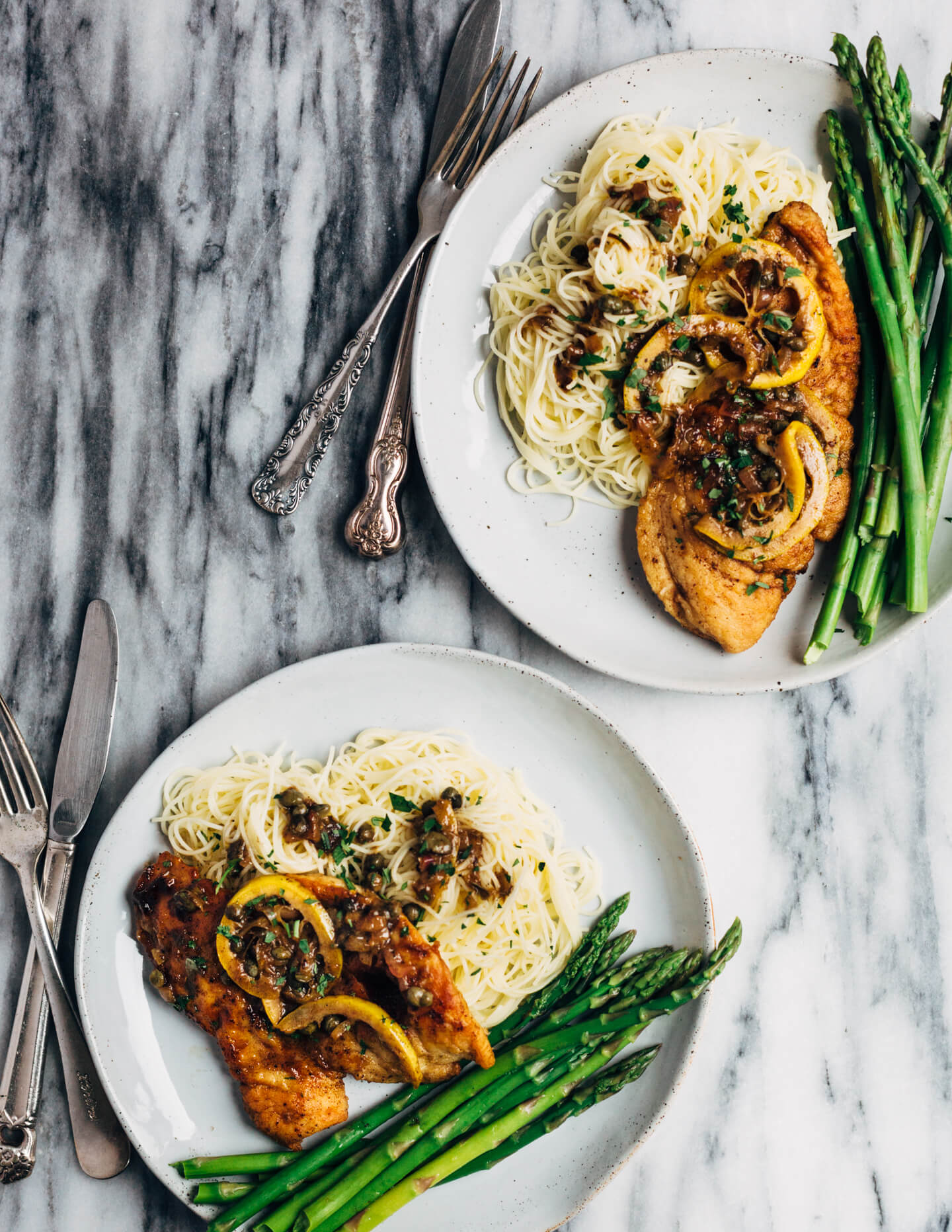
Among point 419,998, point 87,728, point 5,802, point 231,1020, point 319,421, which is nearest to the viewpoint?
point 419,998

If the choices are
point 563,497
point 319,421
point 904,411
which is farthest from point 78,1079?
point 904,411

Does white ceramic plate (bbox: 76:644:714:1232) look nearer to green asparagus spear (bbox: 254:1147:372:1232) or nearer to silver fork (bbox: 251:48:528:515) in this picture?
green asparagus spear (bbox: 254:1147:372:1232)

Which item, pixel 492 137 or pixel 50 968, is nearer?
pixel 50 968

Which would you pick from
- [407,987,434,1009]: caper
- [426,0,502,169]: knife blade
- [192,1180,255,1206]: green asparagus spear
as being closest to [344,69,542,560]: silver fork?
[426,0,502,169]: knife blade

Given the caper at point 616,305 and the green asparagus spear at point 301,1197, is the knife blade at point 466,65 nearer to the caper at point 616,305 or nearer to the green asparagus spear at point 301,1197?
the caper at point 616,305

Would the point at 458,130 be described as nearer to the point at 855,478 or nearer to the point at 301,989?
the point at 855,478

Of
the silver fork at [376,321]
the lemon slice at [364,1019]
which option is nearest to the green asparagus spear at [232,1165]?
the lemon slice at [364,1019]
